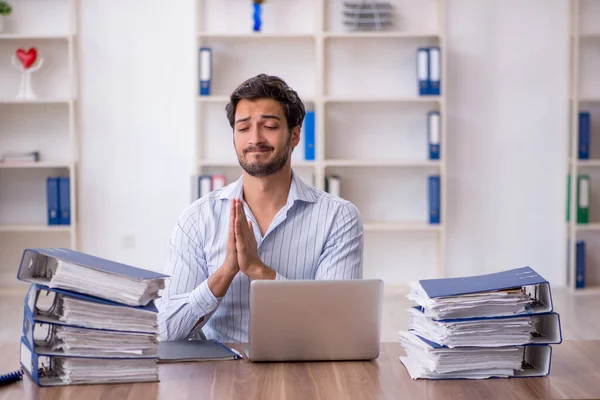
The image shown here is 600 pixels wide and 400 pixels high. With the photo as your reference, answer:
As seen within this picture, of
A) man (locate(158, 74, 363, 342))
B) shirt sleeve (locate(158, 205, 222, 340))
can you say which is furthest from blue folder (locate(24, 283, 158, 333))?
man (locate(158, 74, 363, 342))

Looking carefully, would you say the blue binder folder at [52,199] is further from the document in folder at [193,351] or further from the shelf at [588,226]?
the document in folder at [193,351]

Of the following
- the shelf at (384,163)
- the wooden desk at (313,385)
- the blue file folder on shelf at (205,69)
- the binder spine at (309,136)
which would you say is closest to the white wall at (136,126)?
the blue file folder on shelf at (205,69)

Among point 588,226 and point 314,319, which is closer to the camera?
point 314,319

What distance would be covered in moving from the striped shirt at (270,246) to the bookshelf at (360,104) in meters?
2.97

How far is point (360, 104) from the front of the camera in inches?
219

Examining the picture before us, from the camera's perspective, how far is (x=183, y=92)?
5566 millimetres

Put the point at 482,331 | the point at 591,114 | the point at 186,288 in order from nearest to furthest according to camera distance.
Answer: the point at 482,331, the point at 186,288, the point at 591,114

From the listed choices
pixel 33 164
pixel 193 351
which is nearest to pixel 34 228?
pixel 33 164

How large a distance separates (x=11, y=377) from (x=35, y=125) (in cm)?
406

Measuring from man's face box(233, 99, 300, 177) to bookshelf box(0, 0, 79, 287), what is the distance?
3.30 metres

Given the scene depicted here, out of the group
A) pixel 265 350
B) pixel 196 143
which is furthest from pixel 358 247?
pixel 196 143

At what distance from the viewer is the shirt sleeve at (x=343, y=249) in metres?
2.39

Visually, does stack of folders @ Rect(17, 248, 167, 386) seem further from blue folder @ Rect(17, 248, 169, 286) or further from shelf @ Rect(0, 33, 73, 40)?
shelf @ Rect(0, 33, 73, 40)

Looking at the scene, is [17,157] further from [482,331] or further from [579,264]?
[482,331]
